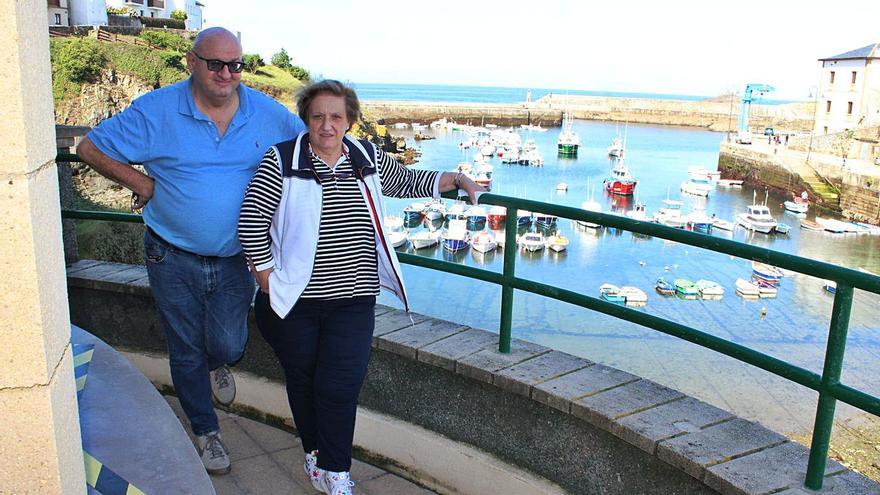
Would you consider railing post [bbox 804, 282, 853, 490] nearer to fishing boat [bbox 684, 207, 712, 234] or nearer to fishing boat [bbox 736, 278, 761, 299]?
fishing boat [bbox 736, 278, 761, 299]

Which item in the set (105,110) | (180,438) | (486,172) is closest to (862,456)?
(180,438)

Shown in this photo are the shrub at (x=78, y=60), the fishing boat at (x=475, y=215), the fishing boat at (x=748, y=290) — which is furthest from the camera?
the fishing boat at (x=475, y=215)

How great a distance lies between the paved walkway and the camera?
2996 millimetres

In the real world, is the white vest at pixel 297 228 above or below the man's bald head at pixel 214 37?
below

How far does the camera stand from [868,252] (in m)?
40.2

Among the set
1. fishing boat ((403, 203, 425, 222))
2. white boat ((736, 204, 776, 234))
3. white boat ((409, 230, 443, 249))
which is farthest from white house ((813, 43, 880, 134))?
white boat ((409, 230, 443, 249))

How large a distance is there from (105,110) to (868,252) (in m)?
40.8

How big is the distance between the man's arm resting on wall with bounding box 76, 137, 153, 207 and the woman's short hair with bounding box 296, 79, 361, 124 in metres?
0.63

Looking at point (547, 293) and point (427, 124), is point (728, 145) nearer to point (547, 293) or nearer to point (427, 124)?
point (427, 124)

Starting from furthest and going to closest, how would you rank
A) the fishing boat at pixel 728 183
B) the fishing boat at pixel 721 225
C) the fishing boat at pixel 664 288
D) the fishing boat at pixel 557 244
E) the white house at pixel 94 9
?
the fishing boat at pixel 728 183
the white house at pixel 94 9
the fishing boat at pixel 721 225
the fishing boat at pixel 557 244
the fishing boat at pixel 664 288

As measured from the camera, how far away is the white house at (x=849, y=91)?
56.8 metres

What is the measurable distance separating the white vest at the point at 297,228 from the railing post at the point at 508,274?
1.71 ft

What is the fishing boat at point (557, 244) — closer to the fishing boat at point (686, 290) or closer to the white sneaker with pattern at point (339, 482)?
the fishing boat at point (686, 290)

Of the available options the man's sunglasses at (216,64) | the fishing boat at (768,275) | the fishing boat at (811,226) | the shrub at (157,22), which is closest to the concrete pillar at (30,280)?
the man's sunglasses at (216,64)
